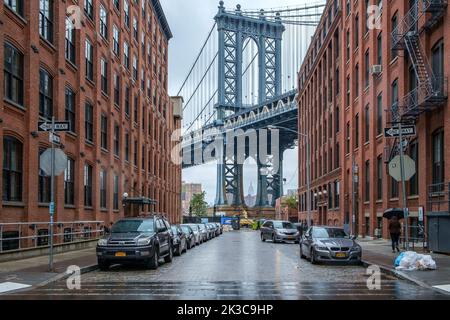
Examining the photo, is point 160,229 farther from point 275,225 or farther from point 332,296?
point 275,225

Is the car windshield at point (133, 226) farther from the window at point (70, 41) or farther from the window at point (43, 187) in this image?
the window at point (70, 41)

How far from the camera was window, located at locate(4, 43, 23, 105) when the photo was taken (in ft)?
72.3

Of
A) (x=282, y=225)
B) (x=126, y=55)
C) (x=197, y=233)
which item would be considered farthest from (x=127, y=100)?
(x=282, y=225)

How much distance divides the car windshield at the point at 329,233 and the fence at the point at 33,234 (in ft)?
32.6

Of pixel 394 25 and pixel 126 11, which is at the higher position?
pixel 126 11

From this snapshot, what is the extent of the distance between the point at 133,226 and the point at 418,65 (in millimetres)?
15699

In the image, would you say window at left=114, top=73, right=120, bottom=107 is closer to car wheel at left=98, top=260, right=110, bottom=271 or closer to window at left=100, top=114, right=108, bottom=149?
window at left=100, top=114, right=108, bottom=149

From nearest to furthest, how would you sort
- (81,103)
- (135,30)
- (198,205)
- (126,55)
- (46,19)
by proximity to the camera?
1. (46,19)
2. (81,103)
3. (126,55)
4. (135,30)
5. (198,205)

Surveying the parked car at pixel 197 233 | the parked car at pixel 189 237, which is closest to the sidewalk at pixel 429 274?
the parked car at pixel 189 237

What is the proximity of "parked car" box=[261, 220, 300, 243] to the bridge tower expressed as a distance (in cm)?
5763

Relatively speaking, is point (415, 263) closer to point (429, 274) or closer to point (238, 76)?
point (429, 274)

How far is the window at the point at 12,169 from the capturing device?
21.8m

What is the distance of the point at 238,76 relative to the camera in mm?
102812

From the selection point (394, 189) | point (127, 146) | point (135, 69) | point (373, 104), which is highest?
point (135, 69)
